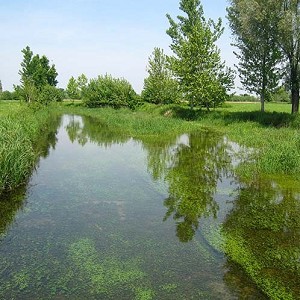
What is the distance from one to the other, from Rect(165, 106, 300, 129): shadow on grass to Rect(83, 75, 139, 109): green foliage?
1553 centimetres

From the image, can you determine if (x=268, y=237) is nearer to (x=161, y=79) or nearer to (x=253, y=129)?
(x=253, y=129)

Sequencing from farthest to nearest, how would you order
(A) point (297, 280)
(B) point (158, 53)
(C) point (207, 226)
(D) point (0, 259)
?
(B) point (158, 53), (C) point (207, 226), (D) point (0, 259), (A) point (297, 280)

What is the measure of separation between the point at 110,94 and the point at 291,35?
36332 millimetres

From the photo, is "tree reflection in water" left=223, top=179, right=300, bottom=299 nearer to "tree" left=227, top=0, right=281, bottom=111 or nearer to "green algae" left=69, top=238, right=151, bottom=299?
"green algae" left=69, top=238, right=151, bottom=299

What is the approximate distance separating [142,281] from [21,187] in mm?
6842

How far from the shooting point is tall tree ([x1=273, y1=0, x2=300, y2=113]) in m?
21.9

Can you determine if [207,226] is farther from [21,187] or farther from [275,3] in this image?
[275,3]

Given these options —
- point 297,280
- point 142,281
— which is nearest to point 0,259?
point 142,281

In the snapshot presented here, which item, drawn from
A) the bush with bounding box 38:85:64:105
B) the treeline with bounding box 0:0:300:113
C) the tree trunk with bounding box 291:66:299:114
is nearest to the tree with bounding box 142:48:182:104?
the treeline with bounding box 0:0:300:113

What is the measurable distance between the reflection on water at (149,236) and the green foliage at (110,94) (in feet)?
124

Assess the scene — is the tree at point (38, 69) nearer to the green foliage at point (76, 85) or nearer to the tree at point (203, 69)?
the green foliage at point (76, 85)

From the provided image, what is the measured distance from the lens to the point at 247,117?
27.5 metres

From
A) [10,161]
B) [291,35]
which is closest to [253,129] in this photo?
[291,35]

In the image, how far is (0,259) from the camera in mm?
6527
